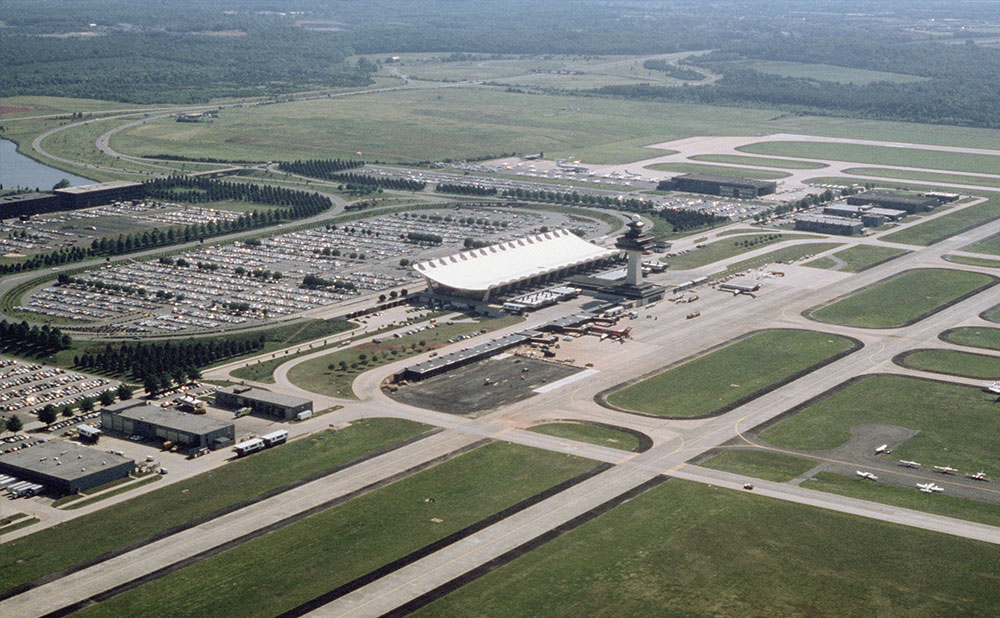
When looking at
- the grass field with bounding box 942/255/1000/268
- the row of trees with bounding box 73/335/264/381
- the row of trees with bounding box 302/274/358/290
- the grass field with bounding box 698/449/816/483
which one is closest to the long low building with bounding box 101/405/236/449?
the row of trees with bounding box 73/335/264/381

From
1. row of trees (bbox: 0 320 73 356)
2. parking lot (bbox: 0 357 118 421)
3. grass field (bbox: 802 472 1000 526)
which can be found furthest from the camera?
row of trees (bbox: 0 320 73 356)

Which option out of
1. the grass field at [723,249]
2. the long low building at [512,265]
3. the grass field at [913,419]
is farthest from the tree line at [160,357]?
the grass field at [723,249]

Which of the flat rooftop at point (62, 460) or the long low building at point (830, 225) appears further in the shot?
the long low building at point (830, 225)

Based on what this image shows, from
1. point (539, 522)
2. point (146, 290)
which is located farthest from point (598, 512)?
point (146, 290)

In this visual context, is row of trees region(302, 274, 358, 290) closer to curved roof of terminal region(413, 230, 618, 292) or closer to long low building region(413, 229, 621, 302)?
curved roof of terminal region(413, 230, 618, 292)

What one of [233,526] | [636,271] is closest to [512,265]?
[636,271]

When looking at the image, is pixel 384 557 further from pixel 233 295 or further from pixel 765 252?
pixel 765 252

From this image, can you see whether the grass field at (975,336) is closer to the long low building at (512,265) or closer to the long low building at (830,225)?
the long low building at (512,265)
